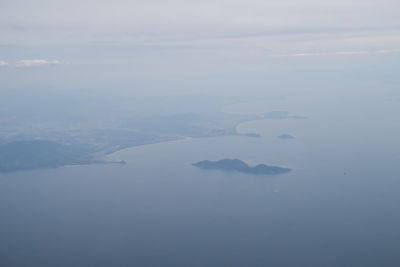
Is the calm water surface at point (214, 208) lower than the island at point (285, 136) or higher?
lower

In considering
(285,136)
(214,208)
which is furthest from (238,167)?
(285,136)

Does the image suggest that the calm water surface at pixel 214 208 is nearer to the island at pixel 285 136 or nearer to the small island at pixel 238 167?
the island at pixel 285 136

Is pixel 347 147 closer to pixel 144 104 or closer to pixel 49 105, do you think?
pixel 144 104

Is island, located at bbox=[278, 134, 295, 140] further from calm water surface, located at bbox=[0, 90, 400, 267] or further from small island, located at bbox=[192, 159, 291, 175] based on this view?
small island, located at bbox=[192, 159, 291, 175]

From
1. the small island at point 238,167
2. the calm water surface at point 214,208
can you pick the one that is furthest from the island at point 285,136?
the small island at point 238,167

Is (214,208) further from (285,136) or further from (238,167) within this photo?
(285,136)

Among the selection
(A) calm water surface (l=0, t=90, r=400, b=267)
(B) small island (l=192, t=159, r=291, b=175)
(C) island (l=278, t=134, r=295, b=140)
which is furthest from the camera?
(C) island (l=278, t=134, r=295, b=140)

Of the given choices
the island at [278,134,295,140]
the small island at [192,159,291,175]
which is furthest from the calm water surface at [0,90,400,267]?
the small island at [192,159,291,175]

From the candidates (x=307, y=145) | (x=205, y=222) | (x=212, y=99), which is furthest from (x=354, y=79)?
(x=205, y=222)
